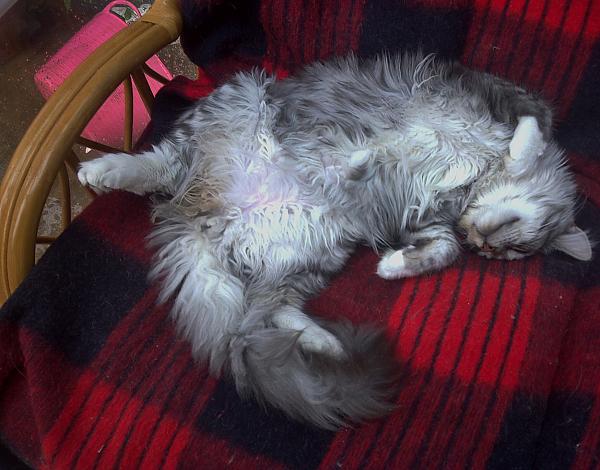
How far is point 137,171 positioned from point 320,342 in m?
0.68

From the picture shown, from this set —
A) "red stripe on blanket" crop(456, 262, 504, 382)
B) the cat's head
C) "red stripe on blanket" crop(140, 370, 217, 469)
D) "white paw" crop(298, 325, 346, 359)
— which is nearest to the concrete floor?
"red stripe on blanket" crop(140, 370, 217, 469)

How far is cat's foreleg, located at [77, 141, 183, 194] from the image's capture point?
4.59ft

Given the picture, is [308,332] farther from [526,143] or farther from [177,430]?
[526,143]

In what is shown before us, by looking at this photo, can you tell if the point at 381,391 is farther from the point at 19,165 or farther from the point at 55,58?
the point at 55,58

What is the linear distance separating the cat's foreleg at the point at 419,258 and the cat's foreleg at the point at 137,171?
0.68 m

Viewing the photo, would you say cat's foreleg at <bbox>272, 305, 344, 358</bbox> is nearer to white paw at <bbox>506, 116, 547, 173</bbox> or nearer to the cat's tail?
the cat's tail

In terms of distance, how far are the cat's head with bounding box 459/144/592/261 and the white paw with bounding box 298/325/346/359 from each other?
0.58m

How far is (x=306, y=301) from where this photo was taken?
1.54 metres

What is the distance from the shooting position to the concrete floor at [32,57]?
8.23 feet

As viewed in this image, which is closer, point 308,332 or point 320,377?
point 320,377

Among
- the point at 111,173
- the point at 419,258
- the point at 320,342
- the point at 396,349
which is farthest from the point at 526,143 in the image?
the point at 111,173

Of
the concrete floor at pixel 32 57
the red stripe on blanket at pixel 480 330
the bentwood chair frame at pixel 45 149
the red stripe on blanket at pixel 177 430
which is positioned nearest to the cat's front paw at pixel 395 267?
the red stripe on blanket at pixel 480 330

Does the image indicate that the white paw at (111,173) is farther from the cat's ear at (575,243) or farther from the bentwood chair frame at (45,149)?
the cat's ear at (575,243)

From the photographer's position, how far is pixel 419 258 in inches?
60.8
